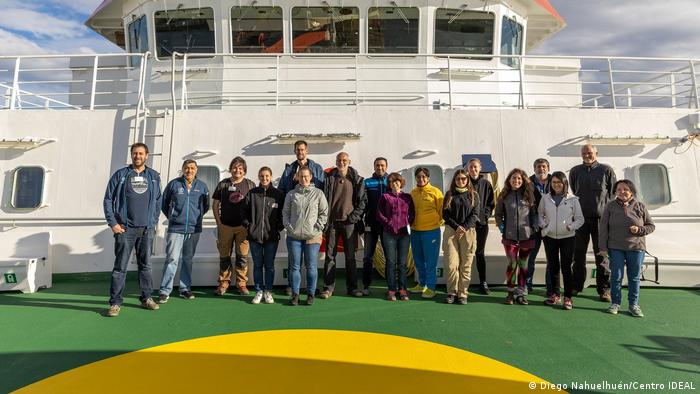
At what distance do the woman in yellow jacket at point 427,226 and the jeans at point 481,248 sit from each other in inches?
20.1

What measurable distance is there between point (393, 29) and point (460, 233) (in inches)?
175

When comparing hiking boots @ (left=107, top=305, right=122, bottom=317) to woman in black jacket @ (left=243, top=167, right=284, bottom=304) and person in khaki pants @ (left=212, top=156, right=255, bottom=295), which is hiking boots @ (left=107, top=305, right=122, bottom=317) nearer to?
person in khaki pants @ (left=212, top=156, right=255, bottom=295)

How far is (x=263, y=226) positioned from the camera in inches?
190

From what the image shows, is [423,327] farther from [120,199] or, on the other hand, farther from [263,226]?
[120,199]

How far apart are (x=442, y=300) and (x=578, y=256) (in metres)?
1.71

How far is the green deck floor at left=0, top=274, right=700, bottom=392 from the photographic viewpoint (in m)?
3.30

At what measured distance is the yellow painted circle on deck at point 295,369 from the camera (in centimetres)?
291

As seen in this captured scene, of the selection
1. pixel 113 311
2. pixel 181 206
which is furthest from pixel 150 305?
pixel 181 206

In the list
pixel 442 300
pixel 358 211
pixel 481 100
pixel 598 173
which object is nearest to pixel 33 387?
pixel 358 211

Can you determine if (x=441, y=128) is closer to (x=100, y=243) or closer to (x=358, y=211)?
(x=358, y=211)

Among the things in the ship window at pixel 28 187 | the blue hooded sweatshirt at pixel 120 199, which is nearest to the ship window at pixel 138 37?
the ship window at pixel 28 187

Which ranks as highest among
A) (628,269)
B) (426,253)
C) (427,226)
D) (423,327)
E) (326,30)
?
(326,30)

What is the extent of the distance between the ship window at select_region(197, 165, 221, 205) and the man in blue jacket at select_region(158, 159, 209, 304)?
1148mm

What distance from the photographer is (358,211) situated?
499 cm
